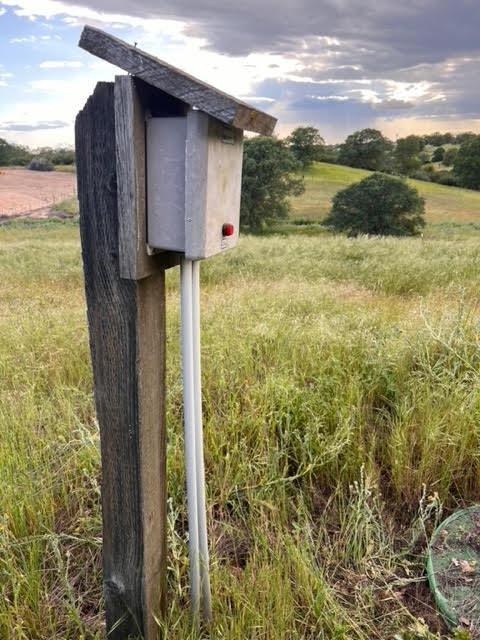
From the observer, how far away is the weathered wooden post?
1.09m

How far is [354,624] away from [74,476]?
1201mm

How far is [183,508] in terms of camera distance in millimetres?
1895

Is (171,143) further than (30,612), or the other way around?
(30,612)

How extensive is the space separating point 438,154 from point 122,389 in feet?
233

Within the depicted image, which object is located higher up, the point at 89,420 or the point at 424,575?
the point at 89,420

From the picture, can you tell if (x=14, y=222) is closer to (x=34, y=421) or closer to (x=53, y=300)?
(x=53, y=300)

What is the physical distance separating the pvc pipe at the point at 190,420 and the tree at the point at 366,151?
A: 56.2 meters

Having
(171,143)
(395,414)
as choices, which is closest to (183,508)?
(395,414)

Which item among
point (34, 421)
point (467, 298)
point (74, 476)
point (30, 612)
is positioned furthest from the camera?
point (467, 298)

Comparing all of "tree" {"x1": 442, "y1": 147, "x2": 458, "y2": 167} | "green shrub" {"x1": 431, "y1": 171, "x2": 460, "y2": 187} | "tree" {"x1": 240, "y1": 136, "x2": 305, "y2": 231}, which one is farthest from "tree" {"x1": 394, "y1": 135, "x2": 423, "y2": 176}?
"tree" {"x1": 240, "y1": 136, "x2": 305, "y2": 231}

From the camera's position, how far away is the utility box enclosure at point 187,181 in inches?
43.7

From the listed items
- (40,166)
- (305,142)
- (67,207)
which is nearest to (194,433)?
(67,207)

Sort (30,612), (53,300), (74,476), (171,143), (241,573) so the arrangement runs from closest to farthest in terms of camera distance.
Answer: (171,143) → (30,612) → (241,573) → (74,476) → (53,300)

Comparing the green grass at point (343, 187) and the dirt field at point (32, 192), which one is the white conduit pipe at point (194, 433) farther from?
the green grass at point (343, 187)
